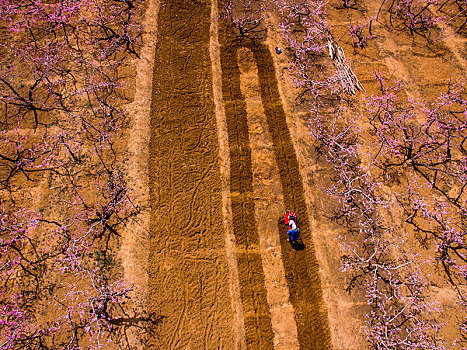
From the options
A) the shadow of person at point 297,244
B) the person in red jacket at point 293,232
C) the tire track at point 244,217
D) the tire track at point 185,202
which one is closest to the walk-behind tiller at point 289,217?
the person in red jacket at point 293,232

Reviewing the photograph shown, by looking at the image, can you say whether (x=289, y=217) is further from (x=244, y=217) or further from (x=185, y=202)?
(x=185, y=202)

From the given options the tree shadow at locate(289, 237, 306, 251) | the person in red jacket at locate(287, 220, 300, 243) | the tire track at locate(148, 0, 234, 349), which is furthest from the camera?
the tree shadow at locate(289, 237, 306, 251)

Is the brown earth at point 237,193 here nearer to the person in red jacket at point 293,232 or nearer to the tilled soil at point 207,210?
the tilled soil at point 207,210

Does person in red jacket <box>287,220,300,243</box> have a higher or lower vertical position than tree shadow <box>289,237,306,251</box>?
higher

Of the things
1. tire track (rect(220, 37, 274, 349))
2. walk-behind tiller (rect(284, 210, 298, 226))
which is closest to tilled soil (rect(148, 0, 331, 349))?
tire track (rect(220, 37, 274, 349))

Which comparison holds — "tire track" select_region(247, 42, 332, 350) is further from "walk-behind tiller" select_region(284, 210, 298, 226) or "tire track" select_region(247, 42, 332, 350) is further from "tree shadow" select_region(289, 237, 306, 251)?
"walk-behind tiller" select_region(284, 210, 298, 226)

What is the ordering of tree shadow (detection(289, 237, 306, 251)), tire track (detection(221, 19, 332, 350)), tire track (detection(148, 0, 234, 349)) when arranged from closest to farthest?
tire track (detection(148, 0, 234, 349)) < tire track (detection(221, 19, 332, 350)) < tree shadow (detection(289, 237, 306, 251))

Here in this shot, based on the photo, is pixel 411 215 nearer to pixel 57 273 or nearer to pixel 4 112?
pixel 57 273
